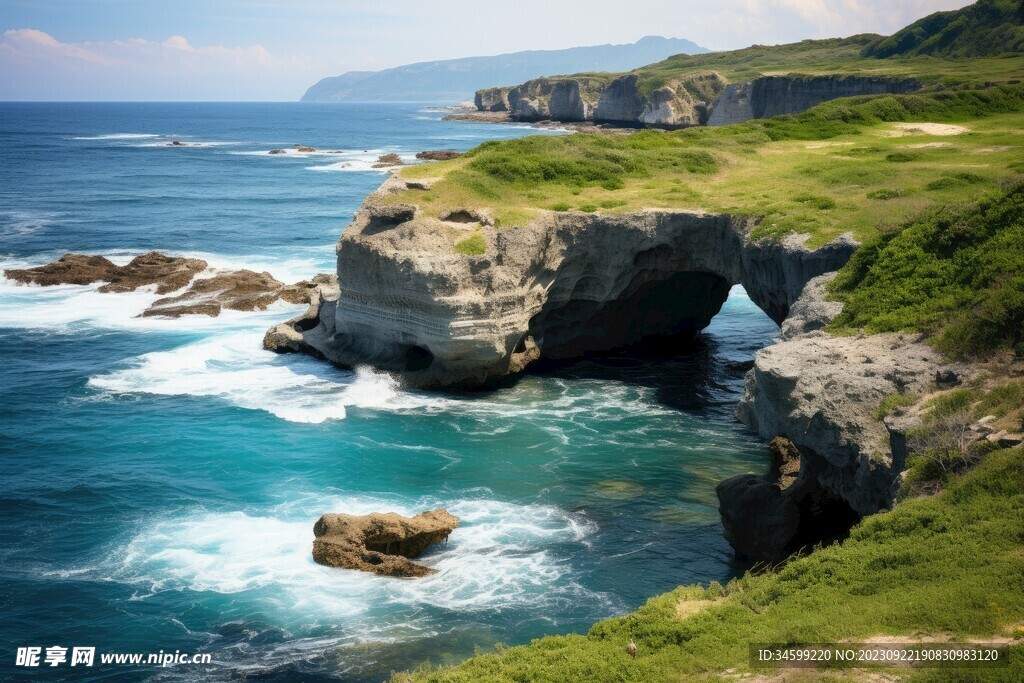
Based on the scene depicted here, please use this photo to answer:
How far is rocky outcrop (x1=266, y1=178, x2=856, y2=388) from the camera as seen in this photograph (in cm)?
3416

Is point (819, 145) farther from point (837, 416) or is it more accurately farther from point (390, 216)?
point (837, 416)

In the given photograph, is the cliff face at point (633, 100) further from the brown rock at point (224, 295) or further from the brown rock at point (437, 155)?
the brown rock at point (224, 295)

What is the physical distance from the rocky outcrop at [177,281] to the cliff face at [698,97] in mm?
65742

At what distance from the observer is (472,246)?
35.0m

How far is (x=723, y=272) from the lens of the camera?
3703cm

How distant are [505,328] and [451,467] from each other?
291 inches

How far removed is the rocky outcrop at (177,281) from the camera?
1929 inches

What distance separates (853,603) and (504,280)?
22.3 m

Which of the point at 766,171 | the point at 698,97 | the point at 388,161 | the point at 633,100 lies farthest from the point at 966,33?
the point at 766,171

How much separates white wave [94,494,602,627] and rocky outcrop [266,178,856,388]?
9300 millimetres

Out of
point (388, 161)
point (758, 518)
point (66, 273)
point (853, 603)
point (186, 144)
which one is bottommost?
point (758, 518)

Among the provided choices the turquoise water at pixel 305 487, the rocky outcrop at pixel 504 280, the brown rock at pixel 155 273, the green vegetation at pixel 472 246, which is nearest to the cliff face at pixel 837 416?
the turquoise water at pixel 305 487

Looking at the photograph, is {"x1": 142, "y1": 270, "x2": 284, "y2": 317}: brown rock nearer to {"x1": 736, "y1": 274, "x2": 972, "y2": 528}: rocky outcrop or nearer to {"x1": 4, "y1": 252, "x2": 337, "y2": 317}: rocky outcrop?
{"x1": 4, "y1": 252, "x2": 337, "y2": 317}: rocky outcrop

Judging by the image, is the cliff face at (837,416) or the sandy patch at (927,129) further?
the sandy patch at (927,129)
